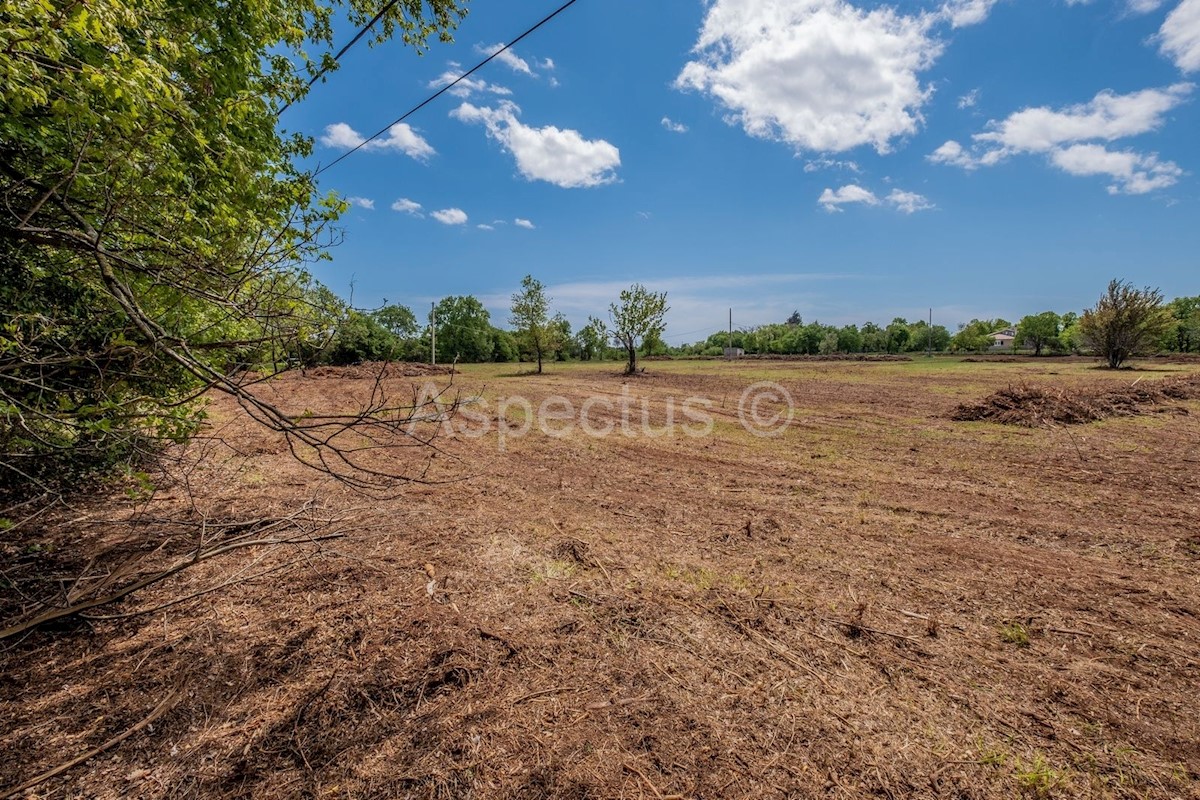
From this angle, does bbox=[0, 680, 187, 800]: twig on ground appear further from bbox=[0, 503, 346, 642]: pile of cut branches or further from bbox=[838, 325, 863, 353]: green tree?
bbox=[838, 325, 863, 353]: green tree

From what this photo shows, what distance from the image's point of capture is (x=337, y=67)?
5723 millimetres

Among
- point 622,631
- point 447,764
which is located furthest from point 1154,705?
point 447,764

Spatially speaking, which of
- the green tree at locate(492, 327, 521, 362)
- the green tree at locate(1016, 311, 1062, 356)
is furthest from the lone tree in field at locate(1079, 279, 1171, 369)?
the green tree at locate(492, 327, 521, 362)

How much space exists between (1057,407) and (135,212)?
1487 cm

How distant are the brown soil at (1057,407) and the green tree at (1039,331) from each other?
51.4m

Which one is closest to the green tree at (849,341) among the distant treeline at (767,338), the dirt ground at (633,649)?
the distant treeline at (767,338)

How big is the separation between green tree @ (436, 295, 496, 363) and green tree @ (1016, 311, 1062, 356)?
62.9m

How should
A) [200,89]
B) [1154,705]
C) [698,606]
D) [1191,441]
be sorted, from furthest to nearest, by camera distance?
[1191,441], [200,89], [698,606], [1154,705]

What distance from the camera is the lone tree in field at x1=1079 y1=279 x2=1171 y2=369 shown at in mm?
25047

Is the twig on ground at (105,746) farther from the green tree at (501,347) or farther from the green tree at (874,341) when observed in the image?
the green tree at (874,341)

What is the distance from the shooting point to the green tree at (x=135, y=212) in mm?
2047

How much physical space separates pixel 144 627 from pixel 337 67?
21.2 ft

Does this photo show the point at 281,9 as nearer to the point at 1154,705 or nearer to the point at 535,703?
the point at 535,703

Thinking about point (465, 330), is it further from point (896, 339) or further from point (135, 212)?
point (896, 339)
